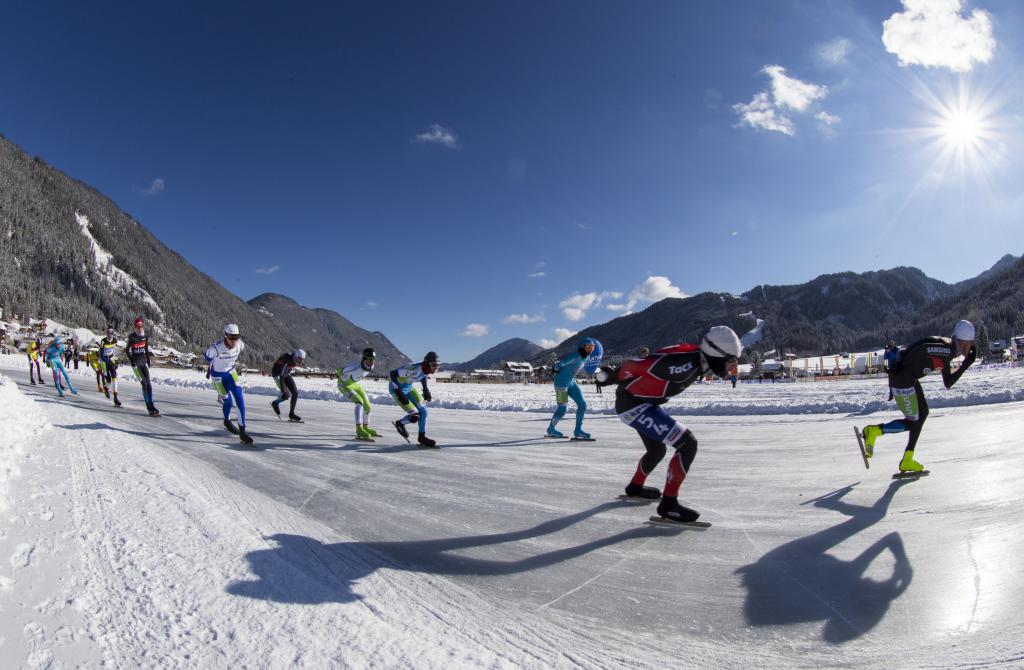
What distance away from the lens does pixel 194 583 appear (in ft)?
9.07

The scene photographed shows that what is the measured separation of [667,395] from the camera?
462 centimetres

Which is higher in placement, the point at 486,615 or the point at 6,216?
the point at 6,216

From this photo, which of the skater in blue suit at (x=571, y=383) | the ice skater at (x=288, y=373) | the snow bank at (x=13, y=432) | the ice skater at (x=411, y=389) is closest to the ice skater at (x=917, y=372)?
the skater in blue suit at (x=571, y=383)

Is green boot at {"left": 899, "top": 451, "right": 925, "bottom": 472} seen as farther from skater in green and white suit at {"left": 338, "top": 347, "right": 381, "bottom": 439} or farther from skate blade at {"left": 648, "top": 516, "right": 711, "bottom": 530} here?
skater in green and white suit at {"left": 338, "top": 347, "right": 381, "bottom": 439}

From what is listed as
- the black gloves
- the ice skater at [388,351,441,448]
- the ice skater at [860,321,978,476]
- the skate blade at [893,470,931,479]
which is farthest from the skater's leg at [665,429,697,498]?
the ice skater at [388,351,441,448]


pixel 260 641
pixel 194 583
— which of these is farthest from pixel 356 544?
pixel 260 641

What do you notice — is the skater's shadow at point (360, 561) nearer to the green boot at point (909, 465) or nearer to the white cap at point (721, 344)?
the white cap at point (721, 344)

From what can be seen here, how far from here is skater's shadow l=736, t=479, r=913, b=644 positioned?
2545mm

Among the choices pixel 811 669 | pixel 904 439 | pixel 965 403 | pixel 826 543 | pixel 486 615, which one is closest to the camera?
pixel 811 669

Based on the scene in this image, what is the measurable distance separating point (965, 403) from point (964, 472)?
Answer: 9474 millimetres

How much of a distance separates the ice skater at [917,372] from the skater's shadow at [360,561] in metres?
3.83

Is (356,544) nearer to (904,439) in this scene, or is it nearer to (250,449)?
(250,449)

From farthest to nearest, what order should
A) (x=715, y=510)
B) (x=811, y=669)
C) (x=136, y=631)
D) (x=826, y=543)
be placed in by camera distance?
(x=715, y=510) → (x=826, y=543) → (x=136, y=631) → (x=811, y=669)

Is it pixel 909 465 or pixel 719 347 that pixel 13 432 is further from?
pixel 909 465
